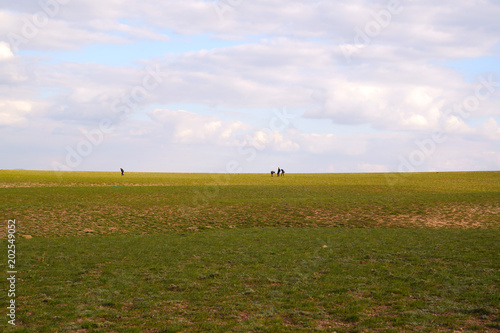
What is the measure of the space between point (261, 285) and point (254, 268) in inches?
126

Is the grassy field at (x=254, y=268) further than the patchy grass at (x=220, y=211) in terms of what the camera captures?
No

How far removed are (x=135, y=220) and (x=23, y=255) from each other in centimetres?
1537

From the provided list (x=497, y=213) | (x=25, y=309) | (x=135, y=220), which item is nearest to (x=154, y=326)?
(x=25, y=309)

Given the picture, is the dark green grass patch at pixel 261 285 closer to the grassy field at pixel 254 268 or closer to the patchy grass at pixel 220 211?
the grassy field at pixel 254 268

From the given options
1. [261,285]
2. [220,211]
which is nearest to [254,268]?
[261,285]

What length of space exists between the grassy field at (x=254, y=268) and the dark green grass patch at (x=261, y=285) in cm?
7

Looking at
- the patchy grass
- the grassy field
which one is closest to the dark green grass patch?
the grassy field

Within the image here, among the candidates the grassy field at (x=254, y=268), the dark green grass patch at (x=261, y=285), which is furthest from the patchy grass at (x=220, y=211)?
the dark green grass patch at (x=261, y=285)

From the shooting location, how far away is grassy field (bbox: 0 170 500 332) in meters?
13.4

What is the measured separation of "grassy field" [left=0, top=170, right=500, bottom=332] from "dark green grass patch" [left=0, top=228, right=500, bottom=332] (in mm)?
72

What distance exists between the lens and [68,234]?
1310 inches

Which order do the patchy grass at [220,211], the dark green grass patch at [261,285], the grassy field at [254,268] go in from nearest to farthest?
the dark green grass patch at [261,285] → the grassy field at [254,268] → the patchy grass at [220,211]

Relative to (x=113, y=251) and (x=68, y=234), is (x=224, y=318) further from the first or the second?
(x=68, y=234)

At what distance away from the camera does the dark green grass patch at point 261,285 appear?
13.1 meters
